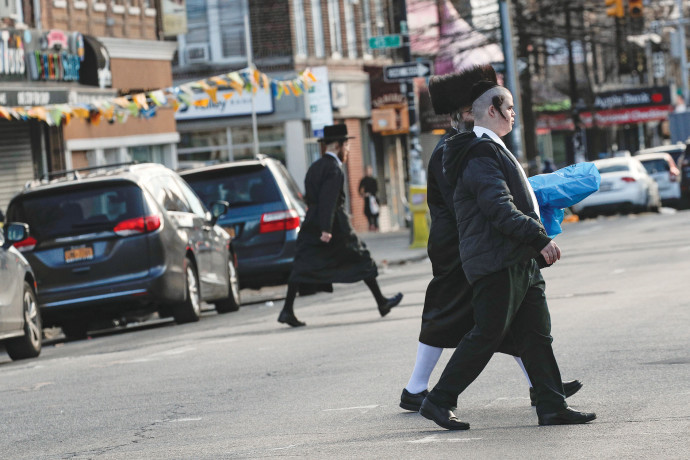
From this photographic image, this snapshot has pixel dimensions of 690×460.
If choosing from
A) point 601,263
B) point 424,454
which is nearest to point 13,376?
point 424,454

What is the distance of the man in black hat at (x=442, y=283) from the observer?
8.44 metres

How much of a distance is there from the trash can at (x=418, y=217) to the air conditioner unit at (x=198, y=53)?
12935 mm

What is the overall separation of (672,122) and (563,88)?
704 cm

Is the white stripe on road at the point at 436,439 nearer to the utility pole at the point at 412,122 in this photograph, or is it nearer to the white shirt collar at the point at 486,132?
the white shirt collar at the point at 486,132

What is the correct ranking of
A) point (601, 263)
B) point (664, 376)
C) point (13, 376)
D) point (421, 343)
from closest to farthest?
point (421, 343) → point (664, 376) → point (13, 376) → point (601, 263)

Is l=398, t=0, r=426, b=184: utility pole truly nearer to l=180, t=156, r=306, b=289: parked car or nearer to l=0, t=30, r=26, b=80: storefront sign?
l=0, t=30, r=26, b=80: storefront sign

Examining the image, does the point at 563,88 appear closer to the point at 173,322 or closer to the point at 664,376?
the point at 173,322

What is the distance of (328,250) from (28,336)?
110 inches

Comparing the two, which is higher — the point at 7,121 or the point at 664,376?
the point at 7,121

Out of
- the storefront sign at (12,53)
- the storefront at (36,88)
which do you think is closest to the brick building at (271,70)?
the storefront at (36,88)

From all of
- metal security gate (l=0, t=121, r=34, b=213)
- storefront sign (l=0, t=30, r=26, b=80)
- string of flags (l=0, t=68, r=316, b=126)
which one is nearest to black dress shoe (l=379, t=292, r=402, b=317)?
string of flags (l=0, t=68, r=316, b=126)

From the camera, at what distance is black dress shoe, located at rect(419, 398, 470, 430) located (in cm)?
797

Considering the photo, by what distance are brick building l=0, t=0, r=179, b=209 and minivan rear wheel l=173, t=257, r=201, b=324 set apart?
910 centimetres

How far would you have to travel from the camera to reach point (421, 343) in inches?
347
